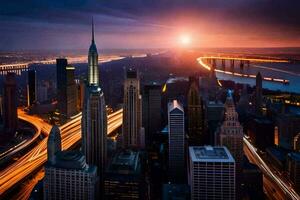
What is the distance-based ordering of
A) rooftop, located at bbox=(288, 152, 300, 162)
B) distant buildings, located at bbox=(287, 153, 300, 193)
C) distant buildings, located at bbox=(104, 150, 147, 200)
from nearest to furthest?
distant buildings, located at bbox=(104, 150, 147, 200)
distant buildings, located at bbox=(287, 153, 300, 193)
rooftop, located at bbox=(288, 152, 300, 162)

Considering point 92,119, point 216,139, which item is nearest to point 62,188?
point 92,119

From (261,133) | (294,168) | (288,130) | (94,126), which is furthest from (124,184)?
(288,130)

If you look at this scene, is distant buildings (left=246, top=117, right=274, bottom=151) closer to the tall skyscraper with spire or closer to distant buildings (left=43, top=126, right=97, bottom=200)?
the tall skyscraper with spire

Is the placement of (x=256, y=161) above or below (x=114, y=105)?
below

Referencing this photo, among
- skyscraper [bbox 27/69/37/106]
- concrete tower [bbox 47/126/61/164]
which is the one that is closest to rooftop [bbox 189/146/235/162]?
concrete tower [bbox 47/126/61/164]

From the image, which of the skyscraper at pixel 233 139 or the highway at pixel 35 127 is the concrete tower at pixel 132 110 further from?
the skyscraper at pixel 233 139

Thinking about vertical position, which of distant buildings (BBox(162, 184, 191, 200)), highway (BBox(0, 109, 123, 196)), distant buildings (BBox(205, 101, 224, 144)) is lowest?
distant buildings (BBox(162, 184, 191, 200))

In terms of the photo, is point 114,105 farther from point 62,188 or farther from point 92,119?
point 62,188
